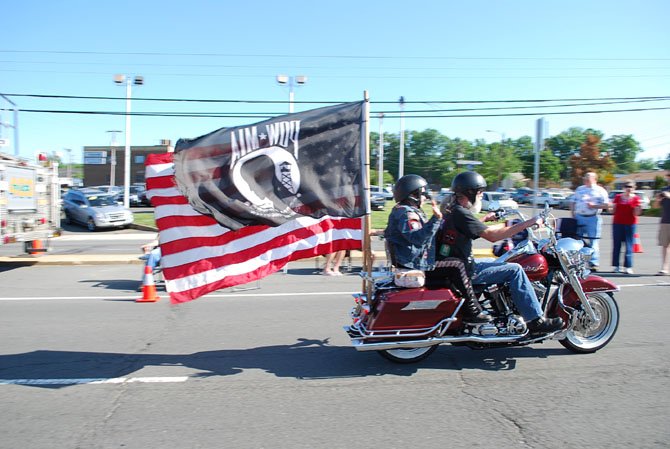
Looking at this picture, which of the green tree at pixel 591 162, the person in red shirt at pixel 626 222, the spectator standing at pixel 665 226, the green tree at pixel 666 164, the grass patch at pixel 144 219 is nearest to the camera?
the spectator standing at pixel 665 226

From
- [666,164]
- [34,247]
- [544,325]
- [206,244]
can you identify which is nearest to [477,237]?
[544,325]

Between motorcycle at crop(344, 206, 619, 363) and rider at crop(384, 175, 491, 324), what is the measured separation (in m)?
0.12

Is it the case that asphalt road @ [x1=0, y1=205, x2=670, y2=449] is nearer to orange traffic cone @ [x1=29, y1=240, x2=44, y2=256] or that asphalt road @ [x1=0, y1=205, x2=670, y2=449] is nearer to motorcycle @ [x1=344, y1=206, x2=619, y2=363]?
motorcycle @ [x1=344, y1=206, x2=619, y2=363]

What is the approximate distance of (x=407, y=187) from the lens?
16.2ft

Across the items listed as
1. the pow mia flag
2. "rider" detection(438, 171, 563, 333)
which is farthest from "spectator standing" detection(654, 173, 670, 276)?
the pow mia flag

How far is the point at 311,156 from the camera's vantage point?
514cm

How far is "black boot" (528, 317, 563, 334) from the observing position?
5074 millimetres

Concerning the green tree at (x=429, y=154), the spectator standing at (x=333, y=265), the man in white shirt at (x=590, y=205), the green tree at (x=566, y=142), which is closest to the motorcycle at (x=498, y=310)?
the man in white shirt at (x=590, y=205)

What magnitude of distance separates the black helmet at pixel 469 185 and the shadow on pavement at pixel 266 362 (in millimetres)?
1663

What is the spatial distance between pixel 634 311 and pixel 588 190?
355 cm

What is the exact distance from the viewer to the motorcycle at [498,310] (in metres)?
4.92

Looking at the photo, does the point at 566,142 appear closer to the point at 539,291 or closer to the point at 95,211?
the point at 95,211

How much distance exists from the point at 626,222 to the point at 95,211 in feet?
70.8

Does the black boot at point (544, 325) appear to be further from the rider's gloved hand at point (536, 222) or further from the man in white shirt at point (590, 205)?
the man in white shirt at point (590, 205)
